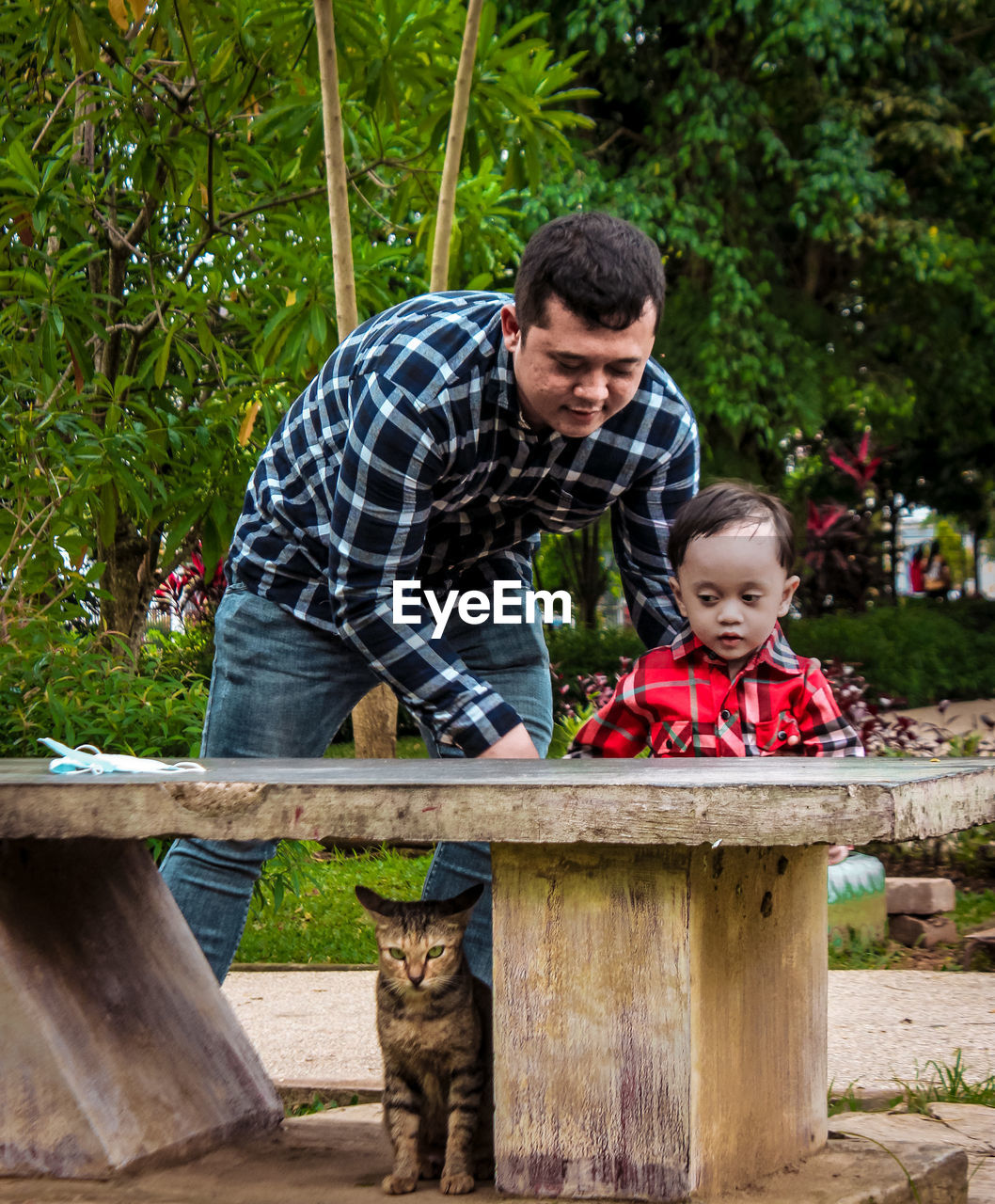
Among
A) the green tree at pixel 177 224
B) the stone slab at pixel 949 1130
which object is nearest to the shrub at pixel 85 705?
the green tree at pixel 177 224

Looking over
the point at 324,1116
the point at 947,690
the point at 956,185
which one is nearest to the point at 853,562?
the point at 947,690

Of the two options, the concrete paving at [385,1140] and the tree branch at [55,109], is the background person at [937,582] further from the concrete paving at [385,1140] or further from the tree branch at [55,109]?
the tree branch at [55,109]

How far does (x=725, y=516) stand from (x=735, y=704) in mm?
396

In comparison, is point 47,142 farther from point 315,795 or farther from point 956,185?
point 956,185

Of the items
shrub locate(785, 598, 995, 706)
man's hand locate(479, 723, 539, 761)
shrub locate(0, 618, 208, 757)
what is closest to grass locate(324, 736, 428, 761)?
shrub locate(785, 598, 995, 706)

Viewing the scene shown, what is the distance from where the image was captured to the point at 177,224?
6062mm

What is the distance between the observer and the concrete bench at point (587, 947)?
78.3 inches

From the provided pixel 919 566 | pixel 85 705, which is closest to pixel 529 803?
pixel 85 705

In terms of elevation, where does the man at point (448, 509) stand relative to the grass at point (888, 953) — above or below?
above

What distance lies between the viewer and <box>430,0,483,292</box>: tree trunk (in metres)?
4.93

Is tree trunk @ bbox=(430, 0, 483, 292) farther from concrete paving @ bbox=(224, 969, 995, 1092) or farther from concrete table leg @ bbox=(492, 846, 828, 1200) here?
concrete table leg @ bbox=(492, 846, 828, 1200)

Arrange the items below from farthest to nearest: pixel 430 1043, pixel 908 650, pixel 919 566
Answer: pixel 919 566
pixel 908 650
pixel 430 1043

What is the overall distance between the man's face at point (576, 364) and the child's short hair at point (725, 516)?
1.46 feet

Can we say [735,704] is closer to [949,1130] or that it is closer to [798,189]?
[949,1130]
